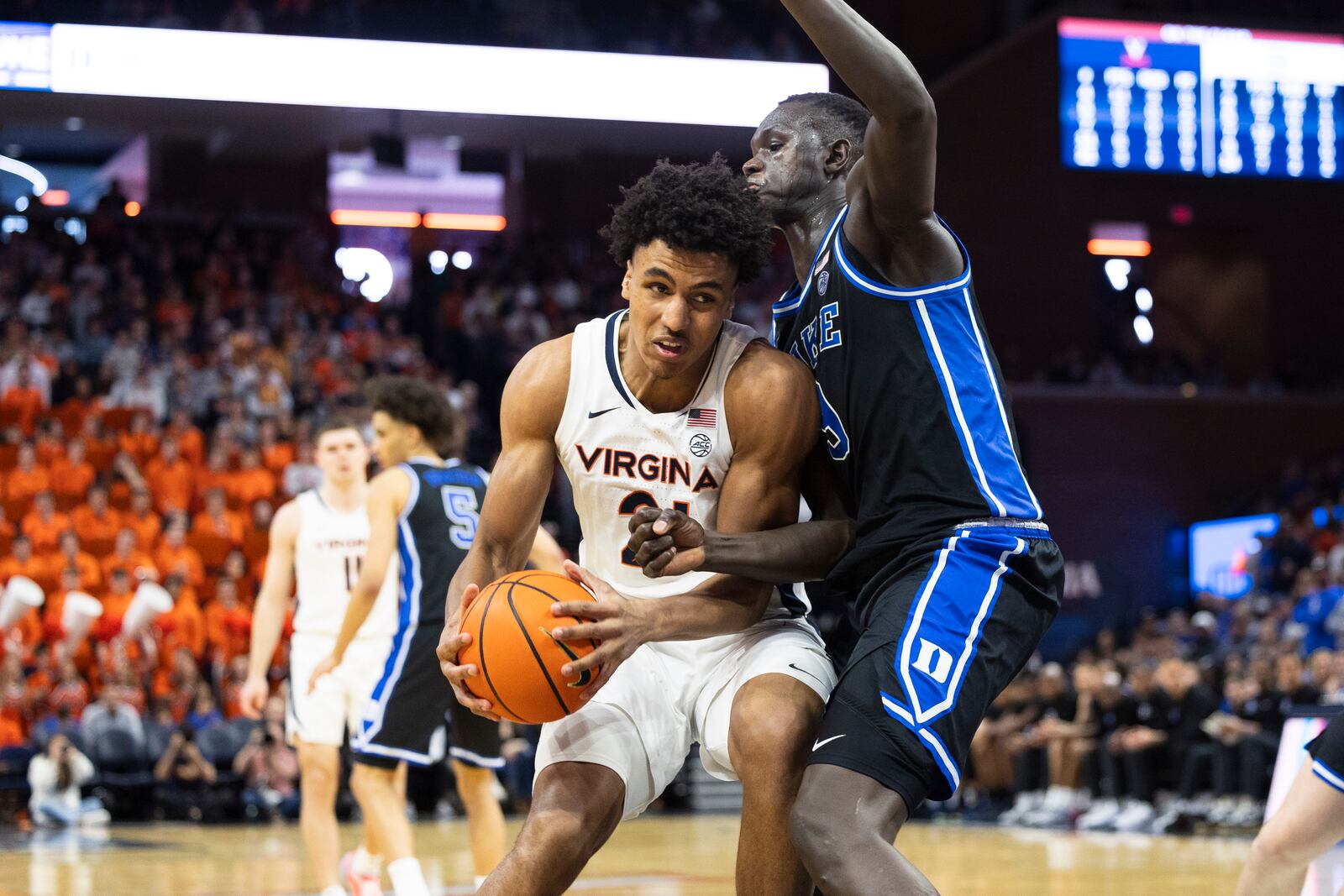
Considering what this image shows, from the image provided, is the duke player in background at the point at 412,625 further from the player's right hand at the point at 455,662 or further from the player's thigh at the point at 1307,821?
the player's thigh at the point at 1307,821

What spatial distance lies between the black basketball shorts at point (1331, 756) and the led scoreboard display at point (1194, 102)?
1514 cm

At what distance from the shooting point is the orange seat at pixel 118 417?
1670 centimetres

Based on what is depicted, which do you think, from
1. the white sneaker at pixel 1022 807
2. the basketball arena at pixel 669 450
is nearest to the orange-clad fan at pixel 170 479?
the basketball arena at pixel 669 450

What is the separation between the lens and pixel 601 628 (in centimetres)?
363

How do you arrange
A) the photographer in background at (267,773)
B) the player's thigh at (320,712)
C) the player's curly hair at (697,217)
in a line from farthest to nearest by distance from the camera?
the photographer in background at (267,773) → the player's thigh at (320,712) → the player's curly hair at (697,217)

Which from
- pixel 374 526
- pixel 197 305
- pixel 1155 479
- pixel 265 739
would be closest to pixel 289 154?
pixel 197 305

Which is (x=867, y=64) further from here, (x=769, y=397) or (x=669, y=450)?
(x=669, y=450)

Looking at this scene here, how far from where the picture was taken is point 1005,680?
375cm

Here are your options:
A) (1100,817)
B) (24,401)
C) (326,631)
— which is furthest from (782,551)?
(24,401)

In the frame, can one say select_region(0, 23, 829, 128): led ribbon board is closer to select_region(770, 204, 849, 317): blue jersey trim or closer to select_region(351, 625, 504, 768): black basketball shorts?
select_region(351, 625, 504, 768): black basketball shorts

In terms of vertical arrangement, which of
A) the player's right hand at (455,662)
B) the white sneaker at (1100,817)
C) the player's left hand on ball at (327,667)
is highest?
→ the player's right hand at (455,662)

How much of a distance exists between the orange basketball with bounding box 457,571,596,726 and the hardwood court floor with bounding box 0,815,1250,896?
15.7 ft

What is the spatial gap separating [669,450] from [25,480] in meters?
13.0

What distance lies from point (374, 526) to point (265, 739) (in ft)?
26.5
